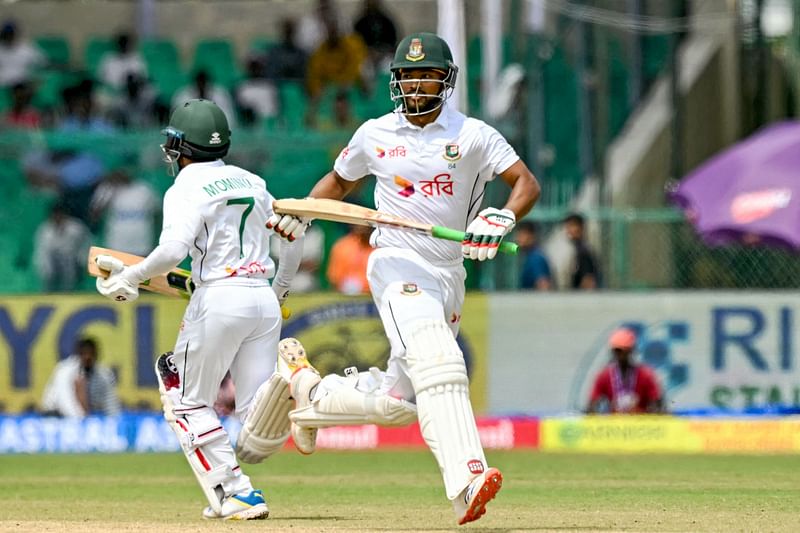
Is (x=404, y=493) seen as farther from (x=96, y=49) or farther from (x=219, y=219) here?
(x=96, y=49)

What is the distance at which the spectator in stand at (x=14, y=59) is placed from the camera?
1728 centimetres

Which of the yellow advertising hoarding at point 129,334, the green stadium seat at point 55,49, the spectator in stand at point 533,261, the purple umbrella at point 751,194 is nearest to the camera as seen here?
the purple umbrella at point 751,194

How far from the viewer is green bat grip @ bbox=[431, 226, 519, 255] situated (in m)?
6.93

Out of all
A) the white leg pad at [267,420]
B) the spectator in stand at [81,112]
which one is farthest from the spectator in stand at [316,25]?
the white leg pad at [267,420]

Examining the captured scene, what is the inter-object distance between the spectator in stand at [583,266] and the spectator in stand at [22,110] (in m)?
5.24

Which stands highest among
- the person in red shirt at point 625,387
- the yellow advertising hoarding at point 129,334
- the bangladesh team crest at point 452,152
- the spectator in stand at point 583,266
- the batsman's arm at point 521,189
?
the bangladesh team crest at point 452,152

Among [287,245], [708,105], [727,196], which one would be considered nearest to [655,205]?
[727,196]

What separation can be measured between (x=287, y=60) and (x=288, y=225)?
1013 centimetres

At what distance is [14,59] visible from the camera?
1744cm

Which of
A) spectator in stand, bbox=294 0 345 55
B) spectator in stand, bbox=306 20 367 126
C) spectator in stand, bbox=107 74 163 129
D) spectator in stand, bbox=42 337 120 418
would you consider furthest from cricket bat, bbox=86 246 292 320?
spectator in stand, bbox=294 0 345 55

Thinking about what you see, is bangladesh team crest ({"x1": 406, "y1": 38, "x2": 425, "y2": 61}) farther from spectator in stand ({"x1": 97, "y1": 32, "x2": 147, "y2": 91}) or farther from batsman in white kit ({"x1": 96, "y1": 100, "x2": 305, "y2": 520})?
spectator in stand ({"x1": 97, "y1": 32, "x2": 147, "y2": 91})

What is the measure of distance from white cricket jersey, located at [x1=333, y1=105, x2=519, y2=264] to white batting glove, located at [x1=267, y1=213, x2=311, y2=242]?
1.16 feet

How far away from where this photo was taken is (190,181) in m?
7.86

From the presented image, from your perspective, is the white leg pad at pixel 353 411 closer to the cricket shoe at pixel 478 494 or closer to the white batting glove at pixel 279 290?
the cricket shoe at pixel 478 494
